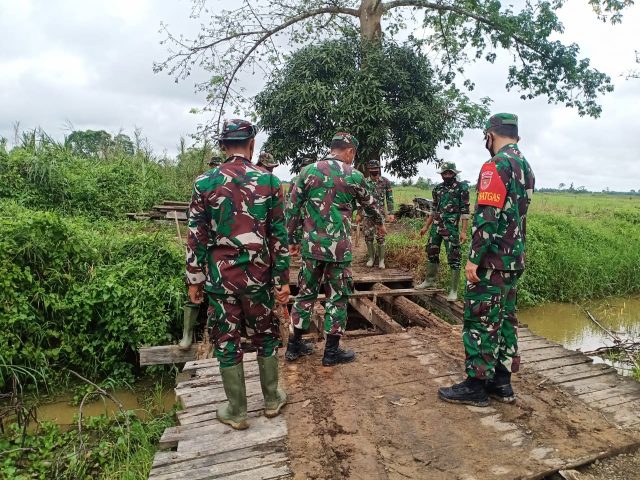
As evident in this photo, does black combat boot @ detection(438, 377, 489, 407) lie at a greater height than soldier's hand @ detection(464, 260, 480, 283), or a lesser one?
lesser

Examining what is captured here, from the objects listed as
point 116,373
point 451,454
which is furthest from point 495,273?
point 116,373

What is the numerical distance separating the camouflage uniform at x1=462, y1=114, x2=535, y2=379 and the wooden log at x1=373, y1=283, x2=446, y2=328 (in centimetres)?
169

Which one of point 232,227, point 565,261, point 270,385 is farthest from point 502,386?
point 565,261

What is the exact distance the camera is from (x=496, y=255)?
115 inches

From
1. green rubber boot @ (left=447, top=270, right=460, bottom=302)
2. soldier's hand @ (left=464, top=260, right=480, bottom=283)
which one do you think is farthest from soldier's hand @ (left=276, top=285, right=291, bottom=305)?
green rubber boot @ (left=447, top=270, right=460, bottom=302)

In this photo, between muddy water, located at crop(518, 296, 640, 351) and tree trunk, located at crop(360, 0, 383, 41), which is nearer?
muddy water, located at crop(518, 296, 640, 351)

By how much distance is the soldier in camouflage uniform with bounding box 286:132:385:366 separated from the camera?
11.7 feet

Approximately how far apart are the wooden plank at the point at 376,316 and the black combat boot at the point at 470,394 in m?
1.45

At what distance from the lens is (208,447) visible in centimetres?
257

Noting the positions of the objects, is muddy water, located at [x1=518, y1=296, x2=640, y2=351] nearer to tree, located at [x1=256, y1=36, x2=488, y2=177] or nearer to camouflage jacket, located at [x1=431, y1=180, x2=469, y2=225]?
camouflage jacket, located at [x1=431, y1=180, x2=469, y2=225]

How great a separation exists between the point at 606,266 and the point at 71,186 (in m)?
11.6

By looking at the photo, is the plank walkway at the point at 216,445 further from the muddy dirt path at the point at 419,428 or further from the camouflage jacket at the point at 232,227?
the camouflage jacket at the point at 232,227

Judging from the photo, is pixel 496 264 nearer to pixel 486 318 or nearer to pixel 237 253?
pixel 486 318

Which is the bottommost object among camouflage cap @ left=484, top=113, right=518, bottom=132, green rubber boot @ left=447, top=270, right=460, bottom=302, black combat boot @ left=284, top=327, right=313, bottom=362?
black combat boot @ left=284, top=327, right=313, bottom=362
